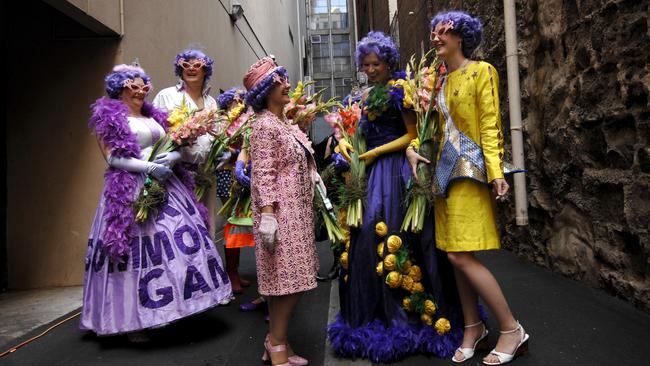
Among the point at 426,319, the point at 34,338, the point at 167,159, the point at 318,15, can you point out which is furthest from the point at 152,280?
the point at 318,15

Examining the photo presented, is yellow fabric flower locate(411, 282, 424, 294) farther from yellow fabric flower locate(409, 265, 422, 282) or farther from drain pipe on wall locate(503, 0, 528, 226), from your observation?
drain pipe on wall locate(503, 0, 528, 226)

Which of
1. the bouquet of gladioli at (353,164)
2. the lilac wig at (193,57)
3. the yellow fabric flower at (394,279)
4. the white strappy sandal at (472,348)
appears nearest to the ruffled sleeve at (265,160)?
the bouquet of gladioli at (353,164)

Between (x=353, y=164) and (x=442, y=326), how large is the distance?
113 centimetres

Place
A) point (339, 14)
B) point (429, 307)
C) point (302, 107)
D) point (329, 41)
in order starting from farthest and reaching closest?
point (339, 14) → point (329, 41) → point (302, 107) → point (429, 307)

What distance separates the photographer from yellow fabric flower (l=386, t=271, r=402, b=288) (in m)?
2.98

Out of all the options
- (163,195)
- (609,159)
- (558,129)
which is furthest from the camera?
(558,129)

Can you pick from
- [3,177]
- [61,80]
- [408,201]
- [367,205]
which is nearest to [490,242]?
A: [408,201]

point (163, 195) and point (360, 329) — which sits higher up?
point (163, 195)

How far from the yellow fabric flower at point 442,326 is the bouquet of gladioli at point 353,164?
2.41ft

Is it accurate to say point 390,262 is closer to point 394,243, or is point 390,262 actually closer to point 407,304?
point 394,243

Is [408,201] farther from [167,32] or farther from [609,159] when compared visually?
[167,32]

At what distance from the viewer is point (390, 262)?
301cm

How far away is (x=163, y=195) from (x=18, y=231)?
104 inches

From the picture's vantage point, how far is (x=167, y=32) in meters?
6.60
